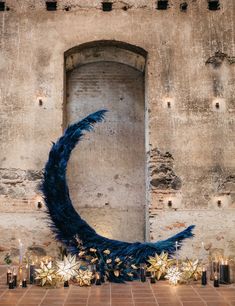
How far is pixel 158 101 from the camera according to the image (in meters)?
9.65

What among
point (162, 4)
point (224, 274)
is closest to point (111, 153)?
point (162, 4)

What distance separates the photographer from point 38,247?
9.02m

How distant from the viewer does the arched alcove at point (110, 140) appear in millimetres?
10148

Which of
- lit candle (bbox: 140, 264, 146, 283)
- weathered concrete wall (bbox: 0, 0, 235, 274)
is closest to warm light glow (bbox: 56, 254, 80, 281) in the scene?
lit candle (bbox: 140, 264, 146, 283)

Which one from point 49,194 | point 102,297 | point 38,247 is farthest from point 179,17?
point 102,297

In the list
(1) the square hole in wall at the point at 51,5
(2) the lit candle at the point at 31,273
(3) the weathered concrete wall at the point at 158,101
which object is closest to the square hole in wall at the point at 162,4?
(3) the weathered concrete wall at the point at 158,101

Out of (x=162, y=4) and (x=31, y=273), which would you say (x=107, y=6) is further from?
(x=31, y=273)

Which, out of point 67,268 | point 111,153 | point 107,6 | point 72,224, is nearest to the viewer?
point 67,268

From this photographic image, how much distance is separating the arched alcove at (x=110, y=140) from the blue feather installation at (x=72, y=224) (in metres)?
3.29

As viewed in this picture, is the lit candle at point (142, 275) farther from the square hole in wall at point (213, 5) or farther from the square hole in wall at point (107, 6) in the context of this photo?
the square hole in wall at point (213, 5)

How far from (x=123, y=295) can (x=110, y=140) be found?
18.1ft

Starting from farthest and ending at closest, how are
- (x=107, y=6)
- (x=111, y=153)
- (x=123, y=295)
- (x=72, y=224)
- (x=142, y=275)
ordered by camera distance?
(x=111, y=153) → (x=107, y=6) → (x=72, y=224) → (x=142, y=275) → (x=123, y=295)

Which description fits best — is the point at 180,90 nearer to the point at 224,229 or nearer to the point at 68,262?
the point at 224,229

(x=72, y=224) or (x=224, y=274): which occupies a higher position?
(x=72, y=224)
